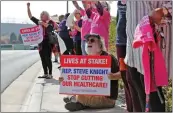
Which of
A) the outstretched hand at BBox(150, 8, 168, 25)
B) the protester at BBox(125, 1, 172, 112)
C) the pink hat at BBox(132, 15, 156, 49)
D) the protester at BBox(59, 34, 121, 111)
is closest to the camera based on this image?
the pink hat at BBox(132, 15, 156, 49)

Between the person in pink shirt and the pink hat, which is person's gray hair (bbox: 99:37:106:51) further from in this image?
the pink hat

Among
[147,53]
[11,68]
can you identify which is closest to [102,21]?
[147,53]

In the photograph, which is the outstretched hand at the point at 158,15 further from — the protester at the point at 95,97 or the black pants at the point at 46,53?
the black pants at the point at 46,53

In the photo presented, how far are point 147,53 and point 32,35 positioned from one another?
5487 millimetres

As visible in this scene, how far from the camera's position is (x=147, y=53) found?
359 cm

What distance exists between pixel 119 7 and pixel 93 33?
889mm

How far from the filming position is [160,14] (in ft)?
11.9

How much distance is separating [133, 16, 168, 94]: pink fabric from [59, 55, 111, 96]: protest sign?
1149 mm

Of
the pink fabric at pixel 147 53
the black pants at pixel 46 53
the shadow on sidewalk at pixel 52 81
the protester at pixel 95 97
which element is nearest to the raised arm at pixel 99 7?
the protester at pixel 95 97

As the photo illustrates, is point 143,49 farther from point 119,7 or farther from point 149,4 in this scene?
point 119,7

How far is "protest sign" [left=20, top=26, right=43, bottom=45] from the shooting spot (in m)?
8.69

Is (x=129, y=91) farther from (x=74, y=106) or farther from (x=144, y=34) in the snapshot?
(x=144, y=34)

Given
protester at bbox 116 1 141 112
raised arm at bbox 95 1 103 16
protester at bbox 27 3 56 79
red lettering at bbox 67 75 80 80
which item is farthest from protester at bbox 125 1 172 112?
protester at bbox 27 3 56 79

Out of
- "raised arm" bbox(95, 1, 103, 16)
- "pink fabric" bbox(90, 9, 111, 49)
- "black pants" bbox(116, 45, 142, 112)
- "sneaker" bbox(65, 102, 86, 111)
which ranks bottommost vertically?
"sneaker" bbox(65, 102, 86, 111)
